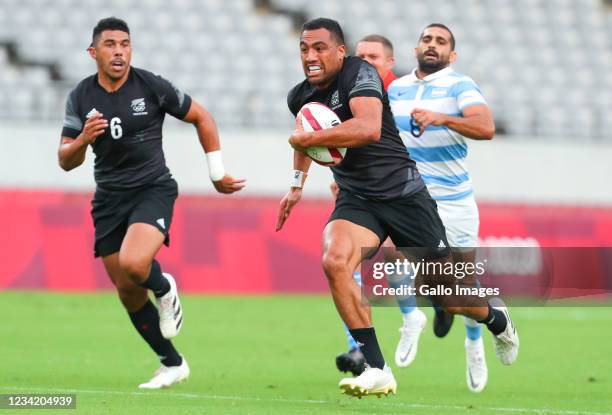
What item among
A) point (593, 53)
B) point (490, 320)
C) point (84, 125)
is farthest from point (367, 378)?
point (593, 53)

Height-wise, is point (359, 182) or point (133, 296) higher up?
point (359, 182)

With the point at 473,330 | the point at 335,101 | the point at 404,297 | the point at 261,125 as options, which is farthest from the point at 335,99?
the point at 261,125

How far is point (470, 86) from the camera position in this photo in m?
9.73

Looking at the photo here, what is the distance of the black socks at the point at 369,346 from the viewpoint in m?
7.81

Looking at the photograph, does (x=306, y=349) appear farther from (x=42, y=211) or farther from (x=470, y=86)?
(x=42, y=211)

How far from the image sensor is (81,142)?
8.74 m

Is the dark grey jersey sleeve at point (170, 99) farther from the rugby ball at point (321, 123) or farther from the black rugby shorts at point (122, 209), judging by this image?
the rugby ball at point (321, 123)

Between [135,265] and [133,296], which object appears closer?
[135,265]

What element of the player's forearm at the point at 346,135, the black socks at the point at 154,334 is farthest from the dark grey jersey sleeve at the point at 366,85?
the black socks at the point at 154,334

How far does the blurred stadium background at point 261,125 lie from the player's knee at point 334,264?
10243mm

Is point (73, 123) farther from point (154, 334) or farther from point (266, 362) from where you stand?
point (266, 362)

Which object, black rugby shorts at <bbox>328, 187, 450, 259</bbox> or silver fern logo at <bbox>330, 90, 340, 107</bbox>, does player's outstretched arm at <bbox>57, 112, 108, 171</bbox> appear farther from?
black rugby shorts at <bbox>328, 187, 450, 259</bbox>

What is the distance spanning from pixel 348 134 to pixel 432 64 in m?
2.51

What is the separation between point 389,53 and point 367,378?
4054 mm
